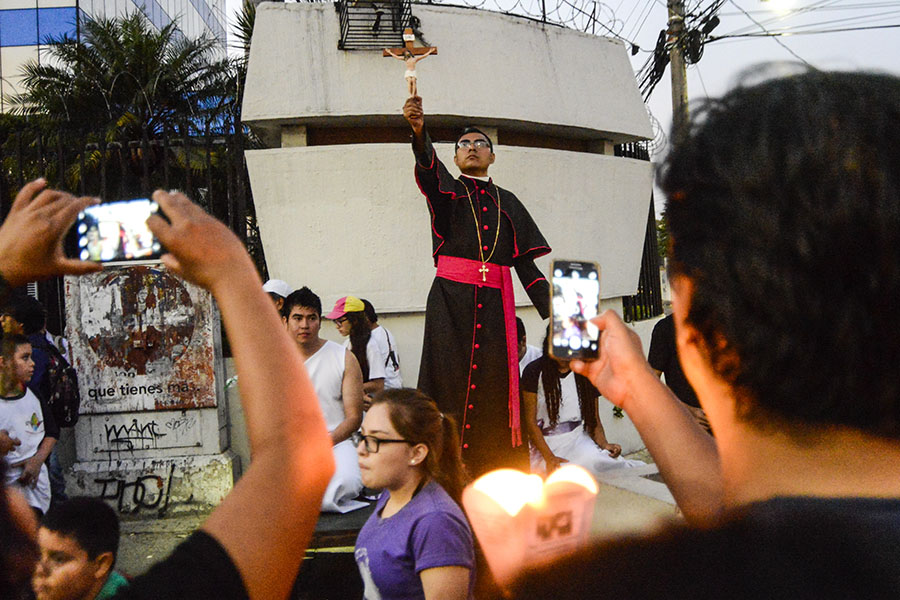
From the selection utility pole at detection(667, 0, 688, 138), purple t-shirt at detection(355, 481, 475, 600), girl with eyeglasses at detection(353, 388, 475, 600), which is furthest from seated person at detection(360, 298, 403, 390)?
utility pole at detection(667, 0, 688, 138)

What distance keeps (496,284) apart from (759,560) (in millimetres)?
3163

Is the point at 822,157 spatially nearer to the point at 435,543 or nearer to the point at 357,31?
the point at 435,543

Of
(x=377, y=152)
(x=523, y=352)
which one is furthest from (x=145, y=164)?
(x=523, y=352)

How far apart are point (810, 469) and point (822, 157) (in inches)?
12.7

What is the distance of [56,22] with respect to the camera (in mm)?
25297

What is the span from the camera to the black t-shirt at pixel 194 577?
0.79 metres

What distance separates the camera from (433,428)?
2.75 metres

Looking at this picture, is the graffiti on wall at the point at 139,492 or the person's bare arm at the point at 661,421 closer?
the person's bare arm at the point at 661,421

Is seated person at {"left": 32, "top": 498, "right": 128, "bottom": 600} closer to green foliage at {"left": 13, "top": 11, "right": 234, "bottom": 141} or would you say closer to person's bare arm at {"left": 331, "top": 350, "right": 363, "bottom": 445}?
person's bare arm at {"left": 331, "top": 350, "right": 363, "bottom": 445}

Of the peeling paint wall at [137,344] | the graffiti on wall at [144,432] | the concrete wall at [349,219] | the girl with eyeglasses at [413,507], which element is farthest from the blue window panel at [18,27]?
the girl with eyeglasses at [413,507]

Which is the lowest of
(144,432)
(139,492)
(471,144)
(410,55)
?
(139,492)

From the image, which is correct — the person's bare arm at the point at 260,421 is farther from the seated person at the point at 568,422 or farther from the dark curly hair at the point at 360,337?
the dark curly hair at the point at 360,337

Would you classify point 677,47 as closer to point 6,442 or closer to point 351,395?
point 351,395

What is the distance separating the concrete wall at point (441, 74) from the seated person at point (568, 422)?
310 centimetres
